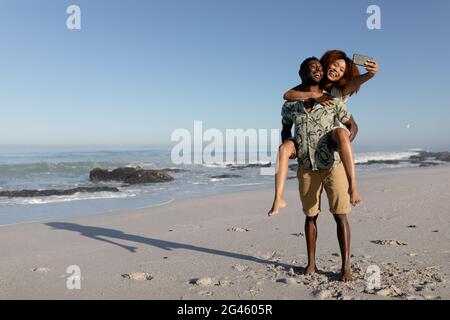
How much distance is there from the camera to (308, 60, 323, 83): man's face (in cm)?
350

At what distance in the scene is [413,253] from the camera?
4.46 m

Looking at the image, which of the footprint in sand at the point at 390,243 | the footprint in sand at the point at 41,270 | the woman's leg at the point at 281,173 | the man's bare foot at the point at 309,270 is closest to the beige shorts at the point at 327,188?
the woman's leg at the point at 281,173

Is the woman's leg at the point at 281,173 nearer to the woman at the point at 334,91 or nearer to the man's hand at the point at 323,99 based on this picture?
the woman at the point at 334,91

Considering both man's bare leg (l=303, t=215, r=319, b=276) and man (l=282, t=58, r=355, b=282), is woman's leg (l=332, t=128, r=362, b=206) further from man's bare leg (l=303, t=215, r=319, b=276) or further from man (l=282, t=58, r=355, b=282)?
man's bare leg (l=303, t=215, r=319, b=276)

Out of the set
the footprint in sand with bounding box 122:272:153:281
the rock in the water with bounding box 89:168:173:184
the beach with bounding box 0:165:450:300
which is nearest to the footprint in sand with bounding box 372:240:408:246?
the beach with bounding box 0:165:450:300

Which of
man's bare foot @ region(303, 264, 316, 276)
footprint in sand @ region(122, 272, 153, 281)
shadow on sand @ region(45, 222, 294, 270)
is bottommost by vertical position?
A: shadow on sand @ region(45, 222, 294, 270)

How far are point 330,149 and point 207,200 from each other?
21.8ft

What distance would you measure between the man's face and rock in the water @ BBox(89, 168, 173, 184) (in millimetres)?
14790

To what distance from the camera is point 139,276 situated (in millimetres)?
3912

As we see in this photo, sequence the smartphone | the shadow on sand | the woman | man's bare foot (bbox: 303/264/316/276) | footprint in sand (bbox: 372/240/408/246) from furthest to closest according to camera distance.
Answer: footprint in sand (bbox: 372/240/408/246), the shadow on sand, man's bare foot (bbox: 303/264/316/276), the woman, the smartphone

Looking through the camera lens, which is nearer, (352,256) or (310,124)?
(310,124)

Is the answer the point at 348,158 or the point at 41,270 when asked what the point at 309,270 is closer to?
the point at 348,158
